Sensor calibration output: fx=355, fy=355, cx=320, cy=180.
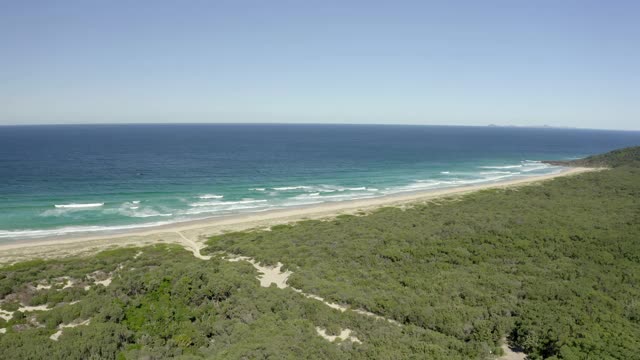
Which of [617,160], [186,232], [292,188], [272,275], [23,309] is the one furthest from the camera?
[617,160]

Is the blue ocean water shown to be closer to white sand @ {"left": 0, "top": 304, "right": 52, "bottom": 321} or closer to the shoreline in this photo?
the shoreline

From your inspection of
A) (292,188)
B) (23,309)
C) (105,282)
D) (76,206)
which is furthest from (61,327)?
(292,188)

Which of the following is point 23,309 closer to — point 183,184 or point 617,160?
point 183,184

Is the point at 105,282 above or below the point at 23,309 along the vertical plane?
below

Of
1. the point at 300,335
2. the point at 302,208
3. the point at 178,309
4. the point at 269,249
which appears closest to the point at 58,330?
the point at 178,309

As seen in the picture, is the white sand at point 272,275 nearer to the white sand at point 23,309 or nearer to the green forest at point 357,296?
the green forest at point 357,296

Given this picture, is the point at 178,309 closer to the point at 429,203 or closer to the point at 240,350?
the point at 240,350
